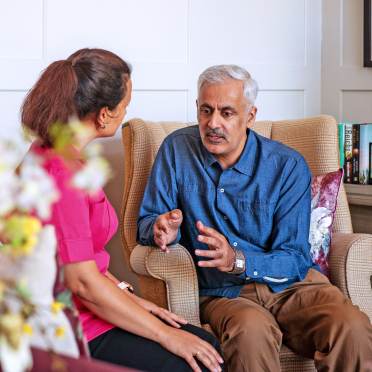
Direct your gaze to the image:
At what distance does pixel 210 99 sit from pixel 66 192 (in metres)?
0.94

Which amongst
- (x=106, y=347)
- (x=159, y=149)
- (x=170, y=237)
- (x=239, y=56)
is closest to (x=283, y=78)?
(x=239, y=56)

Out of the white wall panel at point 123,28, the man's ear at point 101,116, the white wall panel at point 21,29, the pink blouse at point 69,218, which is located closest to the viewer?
the pink blouse at point 69,218

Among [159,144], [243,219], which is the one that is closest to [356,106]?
[159,144]

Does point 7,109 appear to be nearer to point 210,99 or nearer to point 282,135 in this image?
point 210,99

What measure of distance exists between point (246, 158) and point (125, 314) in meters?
0.89

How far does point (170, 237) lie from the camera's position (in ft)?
7.98

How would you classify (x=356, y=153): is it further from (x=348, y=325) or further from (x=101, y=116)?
(x=101, y=116)

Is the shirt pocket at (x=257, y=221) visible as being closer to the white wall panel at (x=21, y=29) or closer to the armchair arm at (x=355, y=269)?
the armchair arm at (x=355, y=269)

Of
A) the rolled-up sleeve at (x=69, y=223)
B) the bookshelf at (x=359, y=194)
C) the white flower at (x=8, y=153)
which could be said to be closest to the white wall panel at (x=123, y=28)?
the bookshelf at (x=359, y=194)

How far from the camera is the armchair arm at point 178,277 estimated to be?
245cm

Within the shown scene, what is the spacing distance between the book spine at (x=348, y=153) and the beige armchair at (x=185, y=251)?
0.49 metres

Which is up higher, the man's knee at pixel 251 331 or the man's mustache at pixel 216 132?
the man's mustache at pixel 216 132

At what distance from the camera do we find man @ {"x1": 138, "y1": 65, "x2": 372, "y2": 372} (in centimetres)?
238

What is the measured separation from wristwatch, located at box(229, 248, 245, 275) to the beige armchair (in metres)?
0.16
